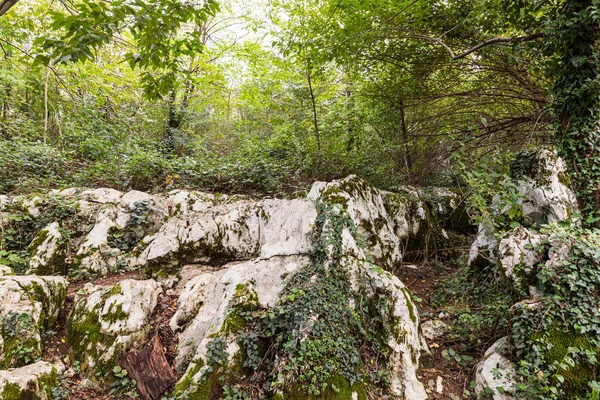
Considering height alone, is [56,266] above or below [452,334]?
above

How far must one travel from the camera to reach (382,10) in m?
5.12

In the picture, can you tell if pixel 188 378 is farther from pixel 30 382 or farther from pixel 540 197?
pixel 540 197

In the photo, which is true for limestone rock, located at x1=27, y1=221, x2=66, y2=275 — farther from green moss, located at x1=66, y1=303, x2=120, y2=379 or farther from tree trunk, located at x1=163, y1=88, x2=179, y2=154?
tree trunk, located at x1=163, y1=88, x2=179, y2=154

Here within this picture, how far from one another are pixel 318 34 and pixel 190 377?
6.09 metres

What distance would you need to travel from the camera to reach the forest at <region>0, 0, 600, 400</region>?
10.2 ft

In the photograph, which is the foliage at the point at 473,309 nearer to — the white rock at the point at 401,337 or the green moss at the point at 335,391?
the white rock at the point at 401,337

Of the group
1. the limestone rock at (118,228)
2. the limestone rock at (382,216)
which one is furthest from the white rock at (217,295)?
the limestone rock at (118,228)

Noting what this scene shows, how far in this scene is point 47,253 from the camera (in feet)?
15.8

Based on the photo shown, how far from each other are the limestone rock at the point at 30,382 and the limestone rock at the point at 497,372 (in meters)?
4.83

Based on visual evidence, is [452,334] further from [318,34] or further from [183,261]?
[318,34]

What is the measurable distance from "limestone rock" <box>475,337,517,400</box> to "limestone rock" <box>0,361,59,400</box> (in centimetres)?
483

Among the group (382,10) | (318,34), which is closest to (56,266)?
(318,34)

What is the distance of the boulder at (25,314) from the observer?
3322 millimetres

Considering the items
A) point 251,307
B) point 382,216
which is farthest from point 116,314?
point 382,216
